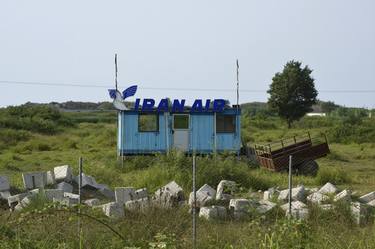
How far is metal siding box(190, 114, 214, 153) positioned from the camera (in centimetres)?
2509

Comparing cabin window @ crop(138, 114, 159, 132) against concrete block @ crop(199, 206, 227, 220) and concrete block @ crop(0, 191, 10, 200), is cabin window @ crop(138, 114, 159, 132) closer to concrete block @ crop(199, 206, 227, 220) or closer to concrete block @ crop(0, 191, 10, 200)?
concrete block @ crop(0, 191, 10, 200)

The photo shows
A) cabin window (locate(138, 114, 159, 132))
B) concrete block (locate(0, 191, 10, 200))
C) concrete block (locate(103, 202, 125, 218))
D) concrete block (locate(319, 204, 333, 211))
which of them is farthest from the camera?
cabin window (locate(138, 114, 159, 132))

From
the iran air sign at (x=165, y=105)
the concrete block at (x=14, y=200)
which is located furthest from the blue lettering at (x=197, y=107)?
the concrete block at (x=14, y=200)

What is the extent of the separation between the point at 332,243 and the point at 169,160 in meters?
12.4

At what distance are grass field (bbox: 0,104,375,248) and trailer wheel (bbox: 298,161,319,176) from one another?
1025 millimetres

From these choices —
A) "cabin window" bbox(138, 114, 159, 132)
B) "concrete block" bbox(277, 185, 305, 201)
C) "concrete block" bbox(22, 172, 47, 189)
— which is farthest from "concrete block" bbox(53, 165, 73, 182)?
"cabin window" bbox(138, 114, 159, 132)

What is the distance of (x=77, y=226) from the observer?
24.3ft

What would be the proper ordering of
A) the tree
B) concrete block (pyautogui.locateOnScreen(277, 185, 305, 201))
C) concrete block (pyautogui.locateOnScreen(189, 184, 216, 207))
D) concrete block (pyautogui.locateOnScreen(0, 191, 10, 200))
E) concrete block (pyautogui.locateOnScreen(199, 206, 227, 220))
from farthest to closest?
1. the tree
2. concrete block (pyautogui.locateOnScreen(0, 191, 10, 200))
3. concrete block (pyautogui.locateOnScreen(277, 185, 305, 201))
4. concrete block (pyautogui.locateOnScreen(189, 184, 216, 207))
5. concrete block (pyautogui.locateOnScreen(199, 206, 227, 220))

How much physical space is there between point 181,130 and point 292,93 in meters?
36.0

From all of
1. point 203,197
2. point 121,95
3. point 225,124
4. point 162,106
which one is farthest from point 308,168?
point 203,197

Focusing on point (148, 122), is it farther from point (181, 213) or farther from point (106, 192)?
point (181, 213)

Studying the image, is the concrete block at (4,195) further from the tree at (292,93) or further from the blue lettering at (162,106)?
the tree at (292,93)

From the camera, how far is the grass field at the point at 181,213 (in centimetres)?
642

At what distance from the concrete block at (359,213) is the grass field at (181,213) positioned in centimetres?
14
